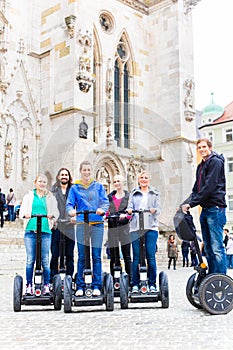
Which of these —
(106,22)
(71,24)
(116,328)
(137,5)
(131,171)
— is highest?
(137,5)

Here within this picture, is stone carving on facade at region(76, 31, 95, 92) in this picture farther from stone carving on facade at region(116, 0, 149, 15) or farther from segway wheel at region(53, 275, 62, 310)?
segway wheel at region(53, 275, 62, 310)

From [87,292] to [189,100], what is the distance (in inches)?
857

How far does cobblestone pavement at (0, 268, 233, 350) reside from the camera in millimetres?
4176

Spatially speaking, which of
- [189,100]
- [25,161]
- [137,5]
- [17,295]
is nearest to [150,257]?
[17,295]

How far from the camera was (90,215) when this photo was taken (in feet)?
21.2

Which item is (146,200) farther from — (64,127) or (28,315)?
(64,127)

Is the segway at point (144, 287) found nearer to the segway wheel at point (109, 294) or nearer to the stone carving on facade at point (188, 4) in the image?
the segway wheel at point (109, 294)

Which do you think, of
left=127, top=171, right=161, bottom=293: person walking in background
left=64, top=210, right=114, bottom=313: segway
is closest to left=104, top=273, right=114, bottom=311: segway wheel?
left=64, top=210, right=114, bottom=313: segway

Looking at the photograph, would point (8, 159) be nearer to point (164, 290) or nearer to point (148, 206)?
point (148, 206)

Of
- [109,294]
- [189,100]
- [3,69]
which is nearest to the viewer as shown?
[109,294]

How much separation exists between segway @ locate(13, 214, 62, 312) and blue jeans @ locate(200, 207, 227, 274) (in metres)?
1.80

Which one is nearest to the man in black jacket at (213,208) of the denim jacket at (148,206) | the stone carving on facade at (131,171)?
the denim jacket at (148,206)

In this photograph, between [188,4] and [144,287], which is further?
[188,4]

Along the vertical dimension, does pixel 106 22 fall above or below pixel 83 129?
above
